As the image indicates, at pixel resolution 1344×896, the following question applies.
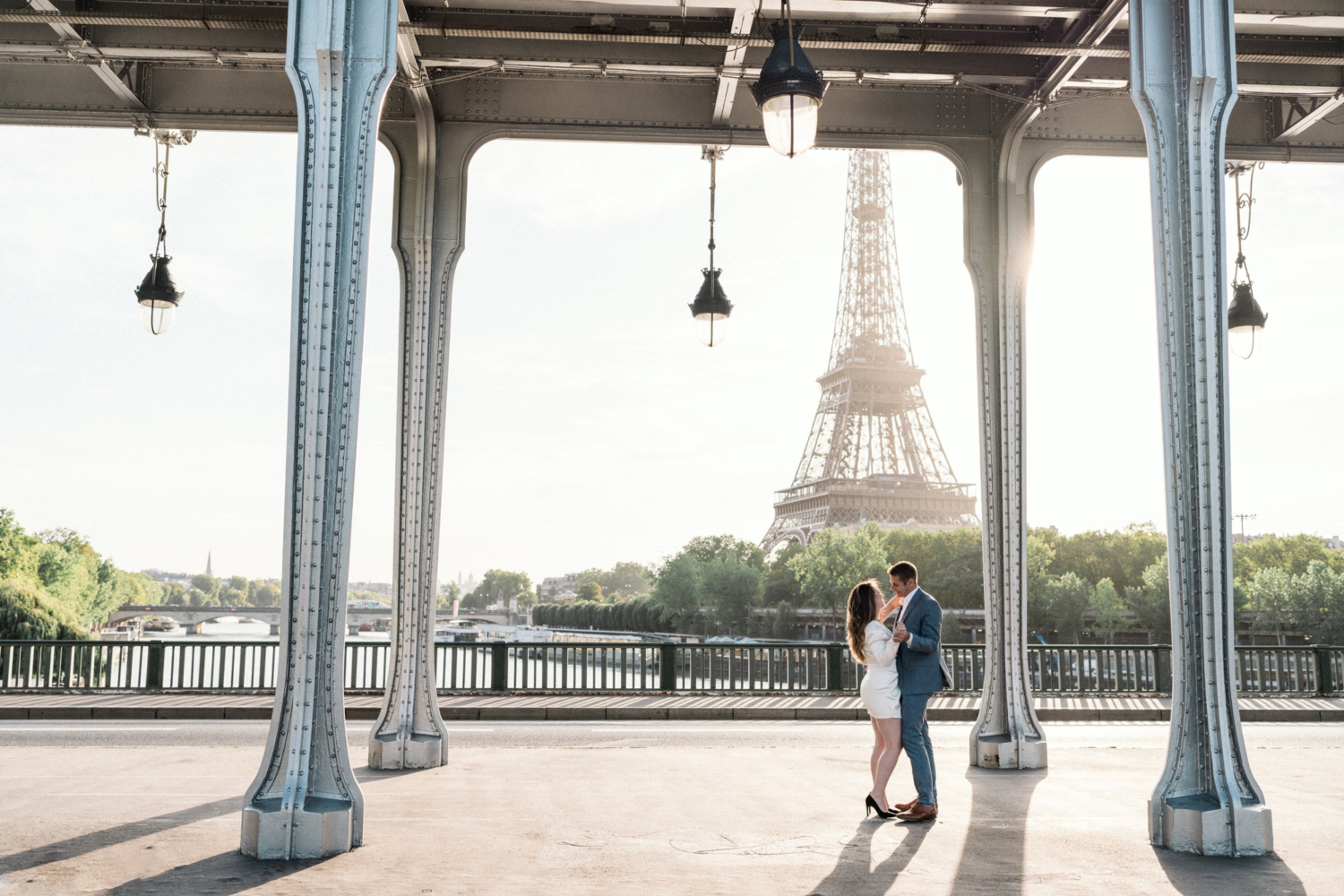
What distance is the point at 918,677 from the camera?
696 centimetres

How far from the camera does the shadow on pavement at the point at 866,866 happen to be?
5147mm

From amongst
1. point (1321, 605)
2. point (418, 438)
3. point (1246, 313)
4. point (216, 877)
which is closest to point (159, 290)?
point (418, 438)

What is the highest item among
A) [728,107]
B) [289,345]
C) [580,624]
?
[728,107]

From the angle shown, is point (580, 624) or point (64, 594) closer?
point (64, 594)

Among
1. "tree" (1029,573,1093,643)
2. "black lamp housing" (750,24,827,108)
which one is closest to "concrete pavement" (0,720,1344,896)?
"black lamp housing" (750,24,827,108)

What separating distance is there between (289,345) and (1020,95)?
681 cm

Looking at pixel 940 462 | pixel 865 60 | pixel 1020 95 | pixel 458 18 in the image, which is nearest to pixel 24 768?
pixel 458 18

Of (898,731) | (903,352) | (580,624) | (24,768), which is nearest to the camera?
(898,731)

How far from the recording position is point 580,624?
4734 inches

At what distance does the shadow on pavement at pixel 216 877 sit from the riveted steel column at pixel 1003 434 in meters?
6.11

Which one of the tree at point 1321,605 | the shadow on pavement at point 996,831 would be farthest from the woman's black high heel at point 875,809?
the tree at point 1321,605

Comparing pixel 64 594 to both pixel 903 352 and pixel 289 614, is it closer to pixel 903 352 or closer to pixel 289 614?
pixel 903 352

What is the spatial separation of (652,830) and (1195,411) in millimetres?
3987

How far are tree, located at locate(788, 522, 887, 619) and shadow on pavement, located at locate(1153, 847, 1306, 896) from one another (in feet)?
208
